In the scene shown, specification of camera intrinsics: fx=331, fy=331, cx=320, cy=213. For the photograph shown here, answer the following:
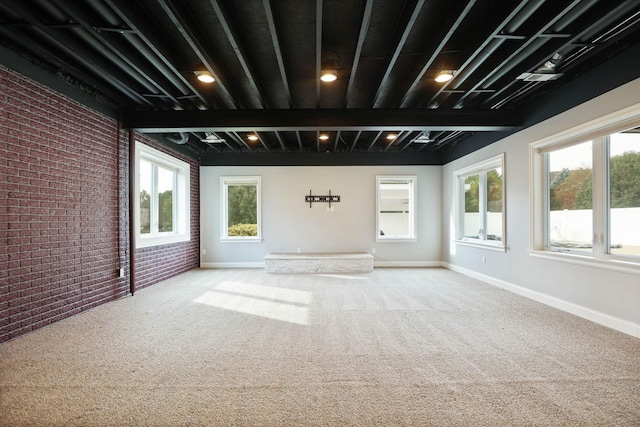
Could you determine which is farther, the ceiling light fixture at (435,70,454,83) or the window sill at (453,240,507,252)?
the window sill at (453,240,507,252)

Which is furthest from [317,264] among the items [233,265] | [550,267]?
[550,267]

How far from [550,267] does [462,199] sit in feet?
9.88

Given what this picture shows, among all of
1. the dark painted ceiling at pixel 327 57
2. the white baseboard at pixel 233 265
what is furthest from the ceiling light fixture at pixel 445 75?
the white baseboard at pixel 233 265

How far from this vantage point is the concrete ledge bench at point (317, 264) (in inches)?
281

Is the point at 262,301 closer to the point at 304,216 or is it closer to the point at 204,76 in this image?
the point at 204,76

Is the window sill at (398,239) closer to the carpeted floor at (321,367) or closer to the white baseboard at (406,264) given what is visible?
the white baseboard at (406,264)

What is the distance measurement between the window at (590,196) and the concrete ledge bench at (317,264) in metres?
3.35

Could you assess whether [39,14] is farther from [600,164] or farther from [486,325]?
[600,164]

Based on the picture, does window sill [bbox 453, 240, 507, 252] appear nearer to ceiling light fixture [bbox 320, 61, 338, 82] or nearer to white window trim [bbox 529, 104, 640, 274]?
white window trim [bbox 529, 104, 640, 274]

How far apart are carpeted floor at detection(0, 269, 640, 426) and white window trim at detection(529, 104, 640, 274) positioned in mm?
691

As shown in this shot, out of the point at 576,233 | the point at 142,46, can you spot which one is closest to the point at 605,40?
the point at 576,233

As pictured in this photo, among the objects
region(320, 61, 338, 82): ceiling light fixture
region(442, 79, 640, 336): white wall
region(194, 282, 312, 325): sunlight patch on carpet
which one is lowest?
region(194, 282, 312, 325): sunlight patch on carpet

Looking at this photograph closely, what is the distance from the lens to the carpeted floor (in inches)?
78.5

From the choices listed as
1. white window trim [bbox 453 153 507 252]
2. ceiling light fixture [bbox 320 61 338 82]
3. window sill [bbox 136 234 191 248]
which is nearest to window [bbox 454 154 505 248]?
white window trim [bbox 453 153 507 252]
